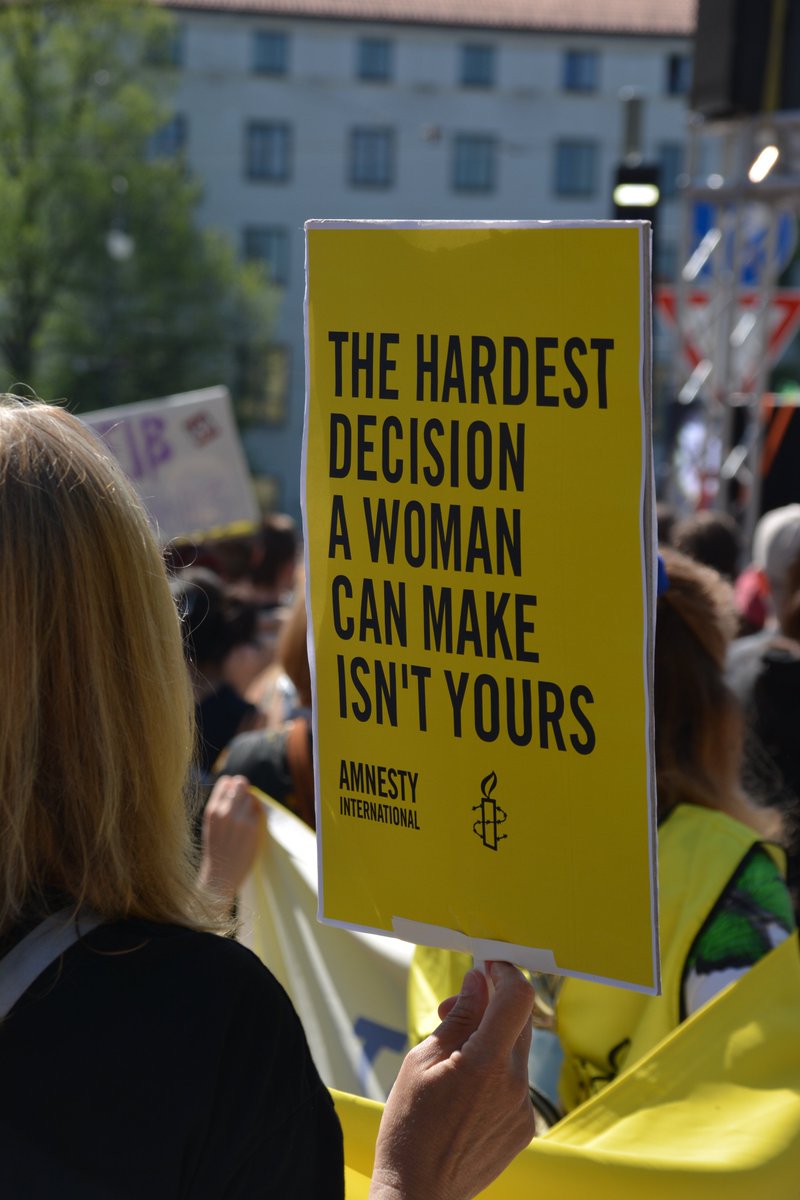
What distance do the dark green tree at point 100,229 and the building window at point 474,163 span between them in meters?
10.3

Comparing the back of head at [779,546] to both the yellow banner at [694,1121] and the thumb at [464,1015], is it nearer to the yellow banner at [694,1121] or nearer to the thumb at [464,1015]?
the yellow banner at [694,1121]

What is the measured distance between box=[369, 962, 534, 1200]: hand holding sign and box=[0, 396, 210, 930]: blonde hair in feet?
0.91

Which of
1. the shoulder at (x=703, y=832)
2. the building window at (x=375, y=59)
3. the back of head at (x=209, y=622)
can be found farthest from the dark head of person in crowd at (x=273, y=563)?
the building window at (x=375, y=59)

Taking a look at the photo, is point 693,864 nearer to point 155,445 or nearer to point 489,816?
point 489,816

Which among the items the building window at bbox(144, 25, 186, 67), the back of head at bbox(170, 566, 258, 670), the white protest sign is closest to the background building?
the building window at bbox(144, 25, 186, 67)

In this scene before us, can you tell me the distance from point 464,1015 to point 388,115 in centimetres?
4693

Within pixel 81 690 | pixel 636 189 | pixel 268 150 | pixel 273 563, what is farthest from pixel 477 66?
pixel 81 690

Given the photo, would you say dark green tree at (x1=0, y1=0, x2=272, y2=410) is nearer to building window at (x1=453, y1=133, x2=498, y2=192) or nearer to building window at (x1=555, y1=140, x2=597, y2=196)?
building window at (x1=453, y1=133, x2=498, y2=192)

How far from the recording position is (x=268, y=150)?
150 feet

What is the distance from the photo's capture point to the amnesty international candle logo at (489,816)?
4.69 feet

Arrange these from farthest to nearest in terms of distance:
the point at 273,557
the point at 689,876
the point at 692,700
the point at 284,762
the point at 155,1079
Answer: the point at 273,557 < the point at 284,762 < the point at 692,700 < the point at 689,876 < the point at 155,1079

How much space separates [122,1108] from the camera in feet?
3.63

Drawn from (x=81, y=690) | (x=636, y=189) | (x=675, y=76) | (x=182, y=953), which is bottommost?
(x=182, y=953)

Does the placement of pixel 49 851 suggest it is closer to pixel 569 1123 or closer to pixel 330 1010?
pixel 569 1123
